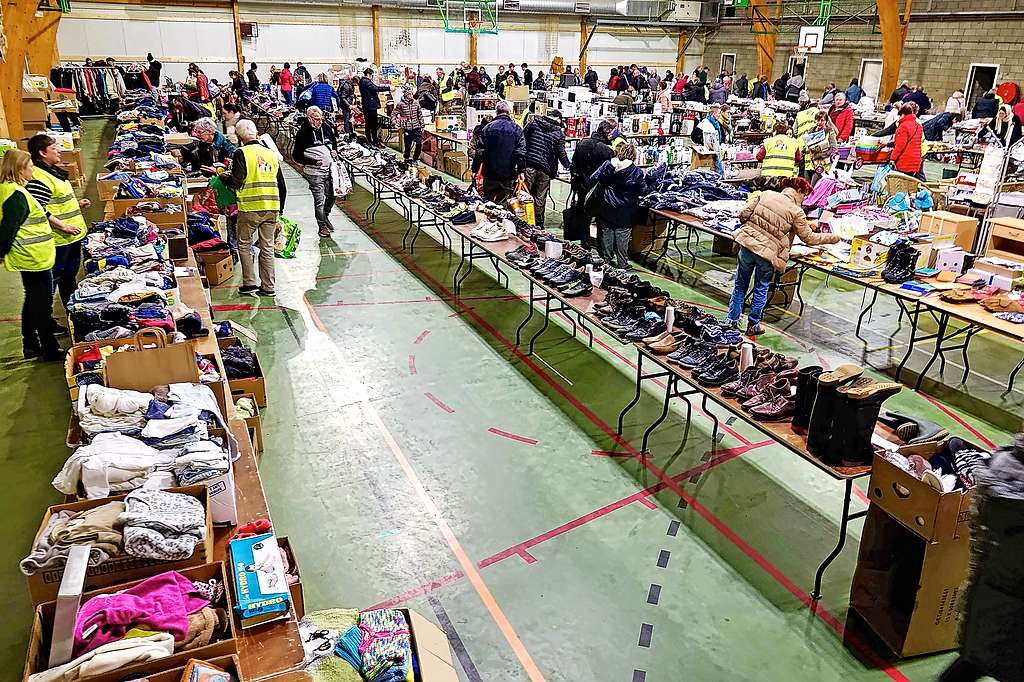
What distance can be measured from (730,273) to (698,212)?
1.17 metres

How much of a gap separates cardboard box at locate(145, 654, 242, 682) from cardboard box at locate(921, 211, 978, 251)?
8.55 m

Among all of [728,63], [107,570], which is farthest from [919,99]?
[107,570]

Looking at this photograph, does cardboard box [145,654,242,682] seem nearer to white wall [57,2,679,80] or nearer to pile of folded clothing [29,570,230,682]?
pile of folded clothing [29,570,230,682]

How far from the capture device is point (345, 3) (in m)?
28.1

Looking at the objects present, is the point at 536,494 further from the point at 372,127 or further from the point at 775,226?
the point at 372,127

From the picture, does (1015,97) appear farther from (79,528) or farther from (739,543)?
(79,528)

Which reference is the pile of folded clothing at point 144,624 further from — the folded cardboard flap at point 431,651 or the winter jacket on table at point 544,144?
the winter jacket on table at point 544,144

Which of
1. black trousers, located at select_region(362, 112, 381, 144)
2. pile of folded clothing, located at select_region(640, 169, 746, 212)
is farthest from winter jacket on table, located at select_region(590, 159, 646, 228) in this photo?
black trousers, located at select_region(362, 112, 381, 144)

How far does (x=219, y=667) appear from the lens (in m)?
2.56

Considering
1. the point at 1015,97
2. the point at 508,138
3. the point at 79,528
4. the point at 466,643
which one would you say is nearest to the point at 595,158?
the point at 508,138

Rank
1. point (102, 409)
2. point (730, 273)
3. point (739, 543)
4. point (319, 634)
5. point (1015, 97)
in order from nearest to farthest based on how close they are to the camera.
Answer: point (319, 634) → point (102, 409) → point (739, 543) → point (730, 273) → point (1015, 97)

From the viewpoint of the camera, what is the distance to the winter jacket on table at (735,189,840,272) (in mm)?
6973

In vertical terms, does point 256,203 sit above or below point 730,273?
above

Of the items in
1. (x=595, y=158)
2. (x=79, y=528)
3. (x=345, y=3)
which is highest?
(x=345, y=3)
